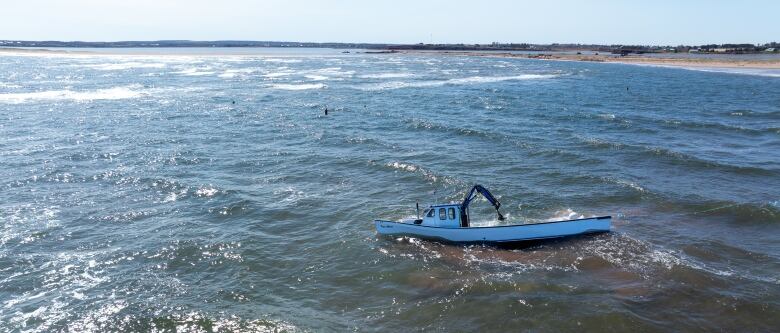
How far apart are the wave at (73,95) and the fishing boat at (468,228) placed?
65.5 metres

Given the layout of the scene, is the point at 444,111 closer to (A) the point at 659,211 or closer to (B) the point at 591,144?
(B) the point at 591,144

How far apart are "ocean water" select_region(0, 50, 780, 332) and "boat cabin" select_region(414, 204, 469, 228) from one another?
1329 millimetres

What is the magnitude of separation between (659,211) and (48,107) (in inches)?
2797

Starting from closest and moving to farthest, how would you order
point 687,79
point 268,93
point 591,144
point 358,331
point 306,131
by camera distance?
point 358,331 → point 591,144 → point 306,131 → point 268,93 → point 687,79

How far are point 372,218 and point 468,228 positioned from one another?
674cm

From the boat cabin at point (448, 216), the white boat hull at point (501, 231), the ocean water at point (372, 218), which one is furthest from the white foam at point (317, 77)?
the boat cabin at point (448, 216)

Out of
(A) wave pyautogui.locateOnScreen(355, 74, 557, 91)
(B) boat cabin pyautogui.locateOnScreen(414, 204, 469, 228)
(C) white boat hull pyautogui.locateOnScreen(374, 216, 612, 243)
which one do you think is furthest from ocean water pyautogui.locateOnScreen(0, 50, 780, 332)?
(A) wave pyautogui.locateOnScreen(355, 74, 557, 91)

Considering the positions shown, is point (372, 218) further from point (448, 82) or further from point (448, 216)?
point (448, 82)

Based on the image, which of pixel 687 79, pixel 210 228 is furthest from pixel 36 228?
pixel 687 79

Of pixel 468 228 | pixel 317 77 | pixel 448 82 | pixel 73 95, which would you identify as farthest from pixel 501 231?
pixel 317 77

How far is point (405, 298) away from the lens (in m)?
23.2

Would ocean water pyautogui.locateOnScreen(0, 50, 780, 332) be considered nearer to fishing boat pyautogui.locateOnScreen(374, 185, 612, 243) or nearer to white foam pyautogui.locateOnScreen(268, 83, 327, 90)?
fishing boat pyautogui.locateOnScreen(374, 185, 612, 243)

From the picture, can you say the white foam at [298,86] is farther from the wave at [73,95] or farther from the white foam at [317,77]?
the wave at [73,95]

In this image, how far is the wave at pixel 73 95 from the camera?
75.5m
